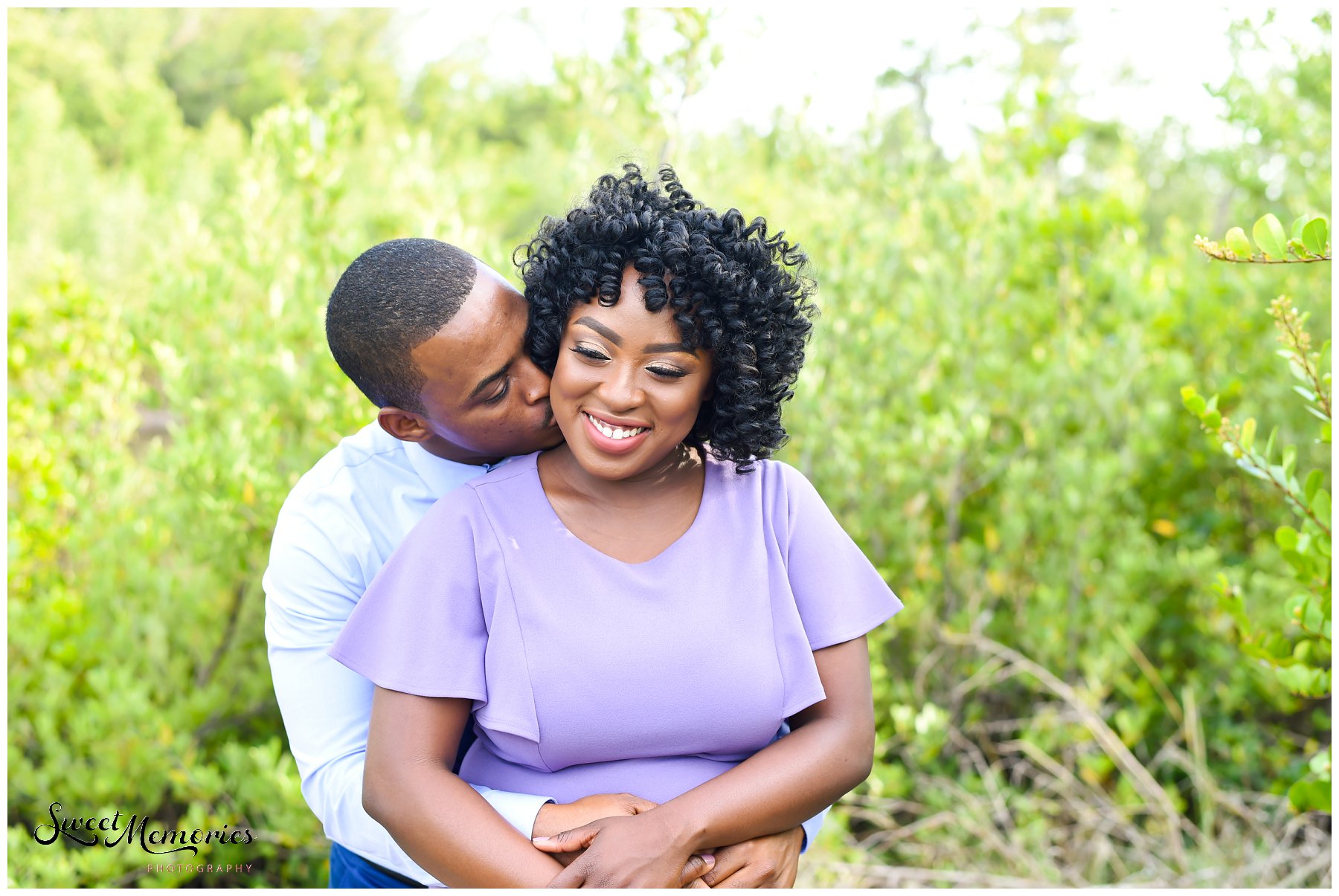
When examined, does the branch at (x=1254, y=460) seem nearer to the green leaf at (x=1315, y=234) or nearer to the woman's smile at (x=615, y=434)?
the green leaf at (x=1315, y=234)

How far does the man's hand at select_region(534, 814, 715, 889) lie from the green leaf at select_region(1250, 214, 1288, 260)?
138 cm

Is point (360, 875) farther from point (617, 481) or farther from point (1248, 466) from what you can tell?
point (1248, 466)

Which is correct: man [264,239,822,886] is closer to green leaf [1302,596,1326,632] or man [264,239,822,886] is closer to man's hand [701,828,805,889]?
man's hand [701,828,805,889]

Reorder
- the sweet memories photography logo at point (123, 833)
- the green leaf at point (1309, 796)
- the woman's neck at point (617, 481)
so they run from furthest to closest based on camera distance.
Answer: the sweet memories photography logo at point (123, 833)
the green leaf at point (1309, 796)
the woman's neck at point (617, 481)

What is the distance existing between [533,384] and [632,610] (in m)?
0.44

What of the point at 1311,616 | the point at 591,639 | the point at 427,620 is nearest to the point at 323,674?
the point at 427,620

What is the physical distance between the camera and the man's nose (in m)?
1.78

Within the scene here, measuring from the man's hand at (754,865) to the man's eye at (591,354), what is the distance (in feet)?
2.62

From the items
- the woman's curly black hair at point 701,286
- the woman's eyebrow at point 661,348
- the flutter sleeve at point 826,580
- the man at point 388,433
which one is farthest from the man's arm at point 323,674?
the flutter sleeve at point 826,580

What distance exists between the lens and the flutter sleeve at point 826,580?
1704 millimetres

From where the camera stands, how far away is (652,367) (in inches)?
64.3

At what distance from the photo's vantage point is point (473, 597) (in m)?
1.62

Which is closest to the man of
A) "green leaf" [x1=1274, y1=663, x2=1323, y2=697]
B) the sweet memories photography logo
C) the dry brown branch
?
"green leaf" [x1=1274, y1=663, x2=1323, y2=697]

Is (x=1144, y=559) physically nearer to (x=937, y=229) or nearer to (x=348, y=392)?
(x=937, y=229)
